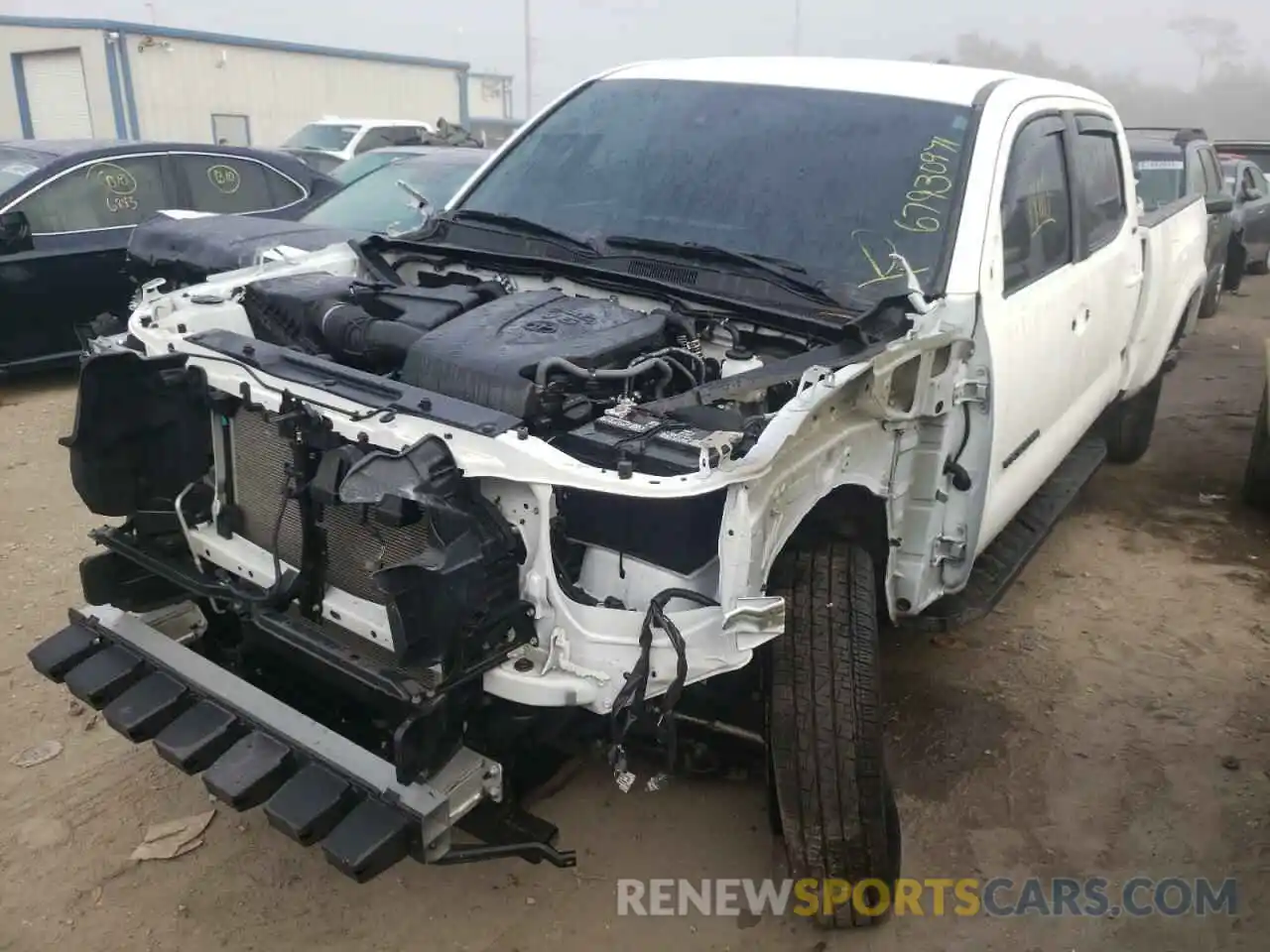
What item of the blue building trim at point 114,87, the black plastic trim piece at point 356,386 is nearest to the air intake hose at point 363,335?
the black plastic trim piece at point 356,386

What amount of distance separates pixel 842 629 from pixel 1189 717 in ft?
6.02

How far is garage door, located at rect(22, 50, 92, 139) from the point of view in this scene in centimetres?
2031

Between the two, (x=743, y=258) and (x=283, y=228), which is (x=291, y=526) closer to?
(x=743, y=258)

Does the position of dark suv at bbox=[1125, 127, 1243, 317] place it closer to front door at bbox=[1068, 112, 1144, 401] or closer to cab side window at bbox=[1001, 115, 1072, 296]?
front door at bbox=[1068, 112, 1144, 401]

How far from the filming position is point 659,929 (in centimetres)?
269

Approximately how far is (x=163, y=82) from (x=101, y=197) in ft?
51.6

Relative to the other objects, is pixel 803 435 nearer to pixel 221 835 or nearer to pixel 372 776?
pixel 372 776

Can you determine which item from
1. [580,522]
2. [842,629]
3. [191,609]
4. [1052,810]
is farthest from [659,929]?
[191,609]

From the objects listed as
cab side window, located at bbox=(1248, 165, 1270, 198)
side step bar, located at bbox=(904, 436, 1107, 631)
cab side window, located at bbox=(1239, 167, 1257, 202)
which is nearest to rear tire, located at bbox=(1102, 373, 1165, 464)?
side step bar, located at bbox=(904, 436, 1107, 631)

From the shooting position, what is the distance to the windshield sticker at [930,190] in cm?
316

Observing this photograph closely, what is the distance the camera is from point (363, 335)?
2875 millimetres

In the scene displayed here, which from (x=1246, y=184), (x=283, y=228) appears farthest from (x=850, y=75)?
(x=1246, y=184)

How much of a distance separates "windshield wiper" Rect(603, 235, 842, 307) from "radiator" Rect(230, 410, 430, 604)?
4.12 feet

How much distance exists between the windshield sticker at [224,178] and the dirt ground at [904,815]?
3757mm
